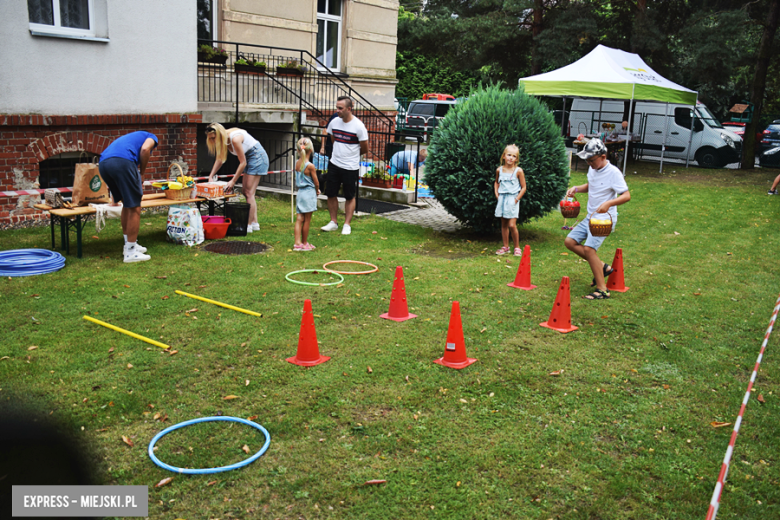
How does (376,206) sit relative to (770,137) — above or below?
below

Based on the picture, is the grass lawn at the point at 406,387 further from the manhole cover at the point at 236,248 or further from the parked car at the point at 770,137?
the parked car at the point at 770,137

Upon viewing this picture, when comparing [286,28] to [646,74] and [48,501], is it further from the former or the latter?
[48,501]

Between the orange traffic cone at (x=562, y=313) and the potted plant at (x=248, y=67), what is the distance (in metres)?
11.1

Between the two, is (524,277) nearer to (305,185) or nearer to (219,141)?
(305,185)

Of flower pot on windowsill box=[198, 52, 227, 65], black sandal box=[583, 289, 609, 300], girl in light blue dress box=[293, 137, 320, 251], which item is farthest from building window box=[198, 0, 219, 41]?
black sandal box=[583, 289, 609, 300]

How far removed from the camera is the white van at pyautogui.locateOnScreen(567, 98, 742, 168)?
23.1 metres

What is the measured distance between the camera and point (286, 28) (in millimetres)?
17000

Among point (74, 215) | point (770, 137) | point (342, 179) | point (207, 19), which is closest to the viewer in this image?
point (74, 215)

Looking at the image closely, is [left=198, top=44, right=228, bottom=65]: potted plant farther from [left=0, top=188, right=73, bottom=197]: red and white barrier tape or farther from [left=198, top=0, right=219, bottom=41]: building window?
[left=0, top=188, right=73, bottom=197]: red and white barrier tape

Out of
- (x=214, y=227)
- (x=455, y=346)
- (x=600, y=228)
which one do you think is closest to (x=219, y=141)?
(x=214, y=227)

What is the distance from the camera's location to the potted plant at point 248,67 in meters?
15.1

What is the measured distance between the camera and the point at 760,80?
21516 mm

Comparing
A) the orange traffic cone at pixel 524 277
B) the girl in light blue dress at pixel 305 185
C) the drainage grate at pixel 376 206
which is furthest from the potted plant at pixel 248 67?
the orange traffic cone at pixel 524 277

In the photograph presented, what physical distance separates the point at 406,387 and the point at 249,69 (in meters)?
12.3
